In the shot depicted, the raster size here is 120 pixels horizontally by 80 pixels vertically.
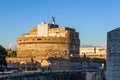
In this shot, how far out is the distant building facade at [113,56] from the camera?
19.2 meters

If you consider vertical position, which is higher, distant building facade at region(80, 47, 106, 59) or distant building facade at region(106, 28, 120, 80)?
distant building facade at region(80, 47, 106, 59)

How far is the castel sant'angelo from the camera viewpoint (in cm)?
8825

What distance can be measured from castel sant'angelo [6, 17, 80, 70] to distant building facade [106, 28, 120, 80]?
221ft

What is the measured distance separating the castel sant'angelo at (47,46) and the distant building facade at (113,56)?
221ft

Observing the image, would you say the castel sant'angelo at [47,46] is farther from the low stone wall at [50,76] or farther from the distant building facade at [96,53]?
the low stone wall at [50,76]

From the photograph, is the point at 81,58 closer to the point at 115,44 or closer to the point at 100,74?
the point at 100,74

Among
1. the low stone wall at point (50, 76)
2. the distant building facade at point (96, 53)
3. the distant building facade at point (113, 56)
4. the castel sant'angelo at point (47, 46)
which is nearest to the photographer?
the distant building facade at point (113, 56)

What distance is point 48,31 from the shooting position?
336 feet

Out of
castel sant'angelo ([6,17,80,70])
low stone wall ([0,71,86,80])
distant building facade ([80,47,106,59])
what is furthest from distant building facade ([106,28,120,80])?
distant building facade ([80,47,106,59])

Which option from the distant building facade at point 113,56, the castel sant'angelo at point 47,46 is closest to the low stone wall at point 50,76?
the castel sant'angelo at point 47,46

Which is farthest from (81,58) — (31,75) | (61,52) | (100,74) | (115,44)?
(115,44)

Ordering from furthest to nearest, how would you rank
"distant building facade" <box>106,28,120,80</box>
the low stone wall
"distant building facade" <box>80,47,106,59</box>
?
"distant building facade" <box>80,47,106,59</box>, the low stone wall, "distant building facade" <box>106,28,120,80</box>

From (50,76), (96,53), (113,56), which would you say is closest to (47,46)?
(96,53)

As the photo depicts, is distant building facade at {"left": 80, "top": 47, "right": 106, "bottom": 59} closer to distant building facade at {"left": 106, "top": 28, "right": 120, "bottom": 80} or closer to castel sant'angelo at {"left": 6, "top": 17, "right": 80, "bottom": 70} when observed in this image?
castel sant'angelo at {"left": 6, "top": 17, "right": 80, "bottom": 70}
